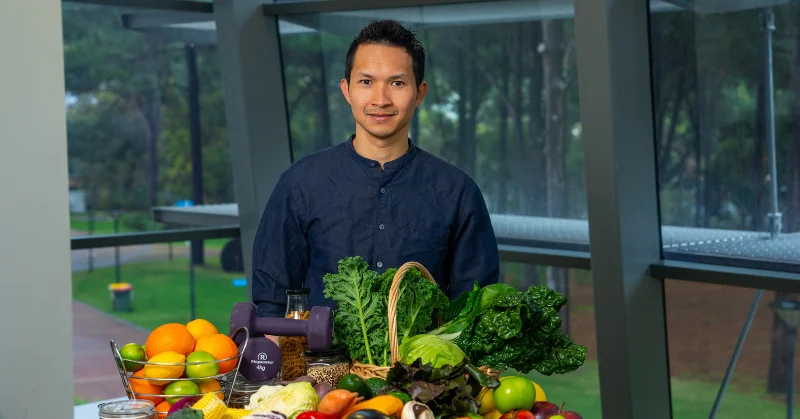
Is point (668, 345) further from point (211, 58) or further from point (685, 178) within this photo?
point (211, 58)

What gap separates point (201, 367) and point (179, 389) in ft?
0.19

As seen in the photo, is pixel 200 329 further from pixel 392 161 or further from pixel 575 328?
pixel 575 328

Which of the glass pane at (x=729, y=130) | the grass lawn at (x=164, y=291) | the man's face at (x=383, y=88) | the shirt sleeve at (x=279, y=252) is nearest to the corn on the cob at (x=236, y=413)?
the shirt sleeve at (x=279, y=252)

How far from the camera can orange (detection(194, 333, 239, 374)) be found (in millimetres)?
1920

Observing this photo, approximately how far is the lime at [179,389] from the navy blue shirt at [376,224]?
2.53 ft

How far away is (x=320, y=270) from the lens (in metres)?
2.72

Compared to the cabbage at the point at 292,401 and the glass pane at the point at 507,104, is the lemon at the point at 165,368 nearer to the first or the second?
the cabbage at the point at 292,401

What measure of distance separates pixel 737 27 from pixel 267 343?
262 centimetres

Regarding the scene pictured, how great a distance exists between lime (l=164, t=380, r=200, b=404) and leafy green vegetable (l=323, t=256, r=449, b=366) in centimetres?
35

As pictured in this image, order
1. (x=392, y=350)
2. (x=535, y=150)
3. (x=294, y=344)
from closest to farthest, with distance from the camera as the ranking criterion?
(x=392, y=350), (x=294, y=344), (x=535, y=150)

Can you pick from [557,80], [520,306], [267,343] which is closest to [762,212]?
[557,80]

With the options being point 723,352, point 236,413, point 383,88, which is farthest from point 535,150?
point 236,413

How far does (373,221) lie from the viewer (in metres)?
2.69

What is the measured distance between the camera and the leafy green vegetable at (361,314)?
206 centimetres
